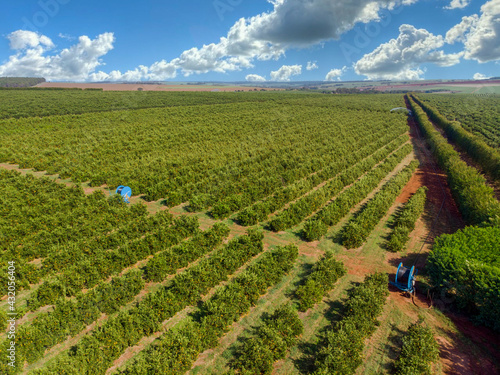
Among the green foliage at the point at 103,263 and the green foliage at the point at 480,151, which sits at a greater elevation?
the green foliage at the point at 480,151

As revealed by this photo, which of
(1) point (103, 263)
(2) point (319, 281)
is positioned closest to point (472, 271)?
(2) point (319, 281)

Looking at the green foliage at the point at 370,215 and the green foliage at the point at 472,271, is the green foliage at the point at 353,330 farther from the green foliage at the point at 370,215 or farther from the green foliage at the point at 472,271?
the green foliage at the point at 370,215

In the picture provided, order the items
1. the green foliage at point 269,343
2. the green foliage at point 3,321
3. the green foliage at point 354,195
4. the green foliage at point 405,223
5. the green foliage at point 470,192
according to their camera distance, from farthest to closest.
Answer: the green foliage at point 354,195 → the green foliage at point 470,192 → the green foliage at point 405,223 → the green foliage at point 3,321 → the green foliage at point 269,343

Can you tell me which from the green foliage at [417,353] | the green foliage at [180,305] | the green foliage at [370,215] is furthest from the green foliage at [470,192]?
the green foliage at [180,305]

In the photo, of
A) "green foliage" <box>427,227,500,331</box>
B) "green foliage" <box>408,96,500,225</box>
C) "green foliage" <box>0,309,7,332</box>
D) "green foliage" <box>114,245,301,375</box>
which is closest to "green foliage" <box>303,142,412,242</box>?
"green foliage" <box>427,227,500,331</box>

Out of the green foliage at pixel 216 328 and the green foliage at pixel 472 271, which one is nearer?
the green foliage at pixel 216 328

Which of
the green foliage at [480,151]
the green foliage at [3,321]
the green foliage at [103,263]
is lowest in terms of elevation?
the green foliage at [3,321]

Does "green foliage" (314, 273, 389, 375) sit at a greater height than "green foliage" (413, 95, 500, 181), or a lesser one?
lesser

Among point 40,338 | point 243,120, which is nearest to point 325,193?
point 40,338

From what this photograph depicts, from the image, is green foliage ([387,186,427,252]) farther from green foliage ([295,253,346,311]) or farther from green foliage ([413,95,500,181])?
green foliage ([413,95,500,181])
